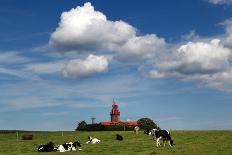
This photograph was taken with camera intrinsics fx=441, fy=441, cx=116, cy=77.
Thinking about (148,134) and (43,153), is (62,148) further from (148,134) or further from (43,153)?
(148,134)

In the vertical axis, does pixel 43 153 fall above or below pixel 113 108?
below

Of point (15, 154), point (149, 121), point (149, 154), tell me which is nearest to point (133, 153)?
point (149, 154)

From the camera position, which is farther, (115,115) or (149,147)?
(115,115)

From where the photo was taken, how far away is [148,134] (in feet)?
190

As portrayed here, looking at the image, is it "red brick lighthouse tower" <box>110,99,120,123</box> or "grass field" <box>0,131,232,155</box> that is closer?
"grass field" <box>0,131,232,155</box>

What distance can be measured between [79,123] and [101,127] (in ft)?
121

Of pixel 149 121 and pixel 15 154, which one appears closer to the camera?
pixel 15 154

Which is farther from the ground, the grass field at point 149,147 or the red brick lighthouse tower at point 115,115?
the red brick lighthouse tower at point 115,115

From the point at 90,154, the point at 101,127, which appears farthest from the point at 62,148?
the point at 101,127

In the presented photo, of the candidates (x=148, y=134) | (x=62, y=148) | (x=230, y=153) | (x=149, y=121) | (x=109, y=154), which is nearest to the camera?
(x=230, y=153)

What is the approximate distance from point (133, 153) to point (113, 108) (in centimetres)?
Result: 15560

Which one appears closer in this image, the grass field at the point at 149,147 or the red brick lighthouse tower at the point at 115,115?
the grass field at the point at 149,147

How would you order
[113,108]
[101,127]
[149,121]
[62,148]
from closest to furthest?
[62,148], [101,127], [149,121], [113,108]

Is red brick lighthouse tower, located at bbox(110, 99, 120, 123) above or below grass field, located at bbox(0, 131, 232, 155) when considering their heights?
above
